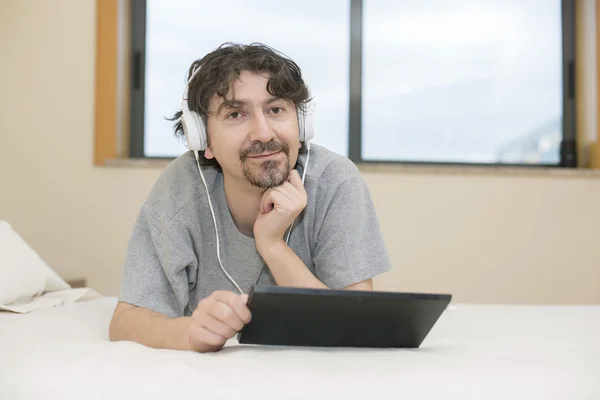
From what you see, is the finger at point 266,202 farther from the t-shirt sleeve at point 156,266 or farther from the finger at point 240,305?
the finger at point 240,305

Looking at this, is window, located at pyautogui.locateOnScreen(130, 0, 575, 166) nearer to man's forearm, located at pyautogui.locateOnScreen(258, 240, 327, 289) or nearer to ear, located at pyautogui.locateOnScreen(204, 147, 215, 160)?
ear, located at pyautogui.locateOnScreen(204, 147, 215, 160)

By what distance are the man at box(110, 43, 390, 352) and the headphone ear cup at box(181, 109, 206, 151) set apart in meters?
0.02

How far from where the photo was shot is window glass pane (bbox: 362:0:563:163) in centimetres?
312

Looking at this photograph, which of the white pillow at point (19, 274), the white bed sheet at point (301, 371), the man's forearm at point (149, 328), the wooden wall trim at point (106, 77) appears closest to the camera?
the white bed sheet at point (301, 371)

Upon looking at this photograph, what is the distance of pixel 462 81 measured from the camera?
3.14 metres

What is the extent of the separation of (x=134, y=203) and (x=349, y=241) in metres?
1.73

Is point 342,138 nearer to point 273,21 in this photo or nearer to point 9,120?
point 273,21

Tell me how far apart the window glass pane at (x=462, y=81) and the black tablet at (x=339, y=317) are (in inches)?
82.8

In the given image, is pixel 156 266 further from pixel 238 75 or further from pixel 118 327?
pixel 238 75

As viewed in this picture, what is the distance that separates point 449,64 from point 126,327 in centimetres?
234

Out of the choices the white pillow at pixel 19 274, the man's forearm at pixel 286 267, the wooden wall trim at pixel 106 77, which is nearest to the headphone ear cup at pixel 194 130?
the man's forearm at pixel 286 267

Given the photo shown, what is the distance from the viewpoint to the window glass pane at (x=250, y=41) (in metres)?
3.15

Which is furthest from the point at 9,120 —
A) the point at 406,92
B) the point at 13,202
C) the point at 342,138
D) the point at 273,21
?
the point at 406,92

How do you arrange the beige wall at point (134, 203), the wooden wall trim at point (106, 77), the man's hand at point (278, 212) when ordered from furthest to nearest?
the wooden wall trim at point (106, 77) < the beige wall at point (134, 203) < the man's hand at point (278, 212)
